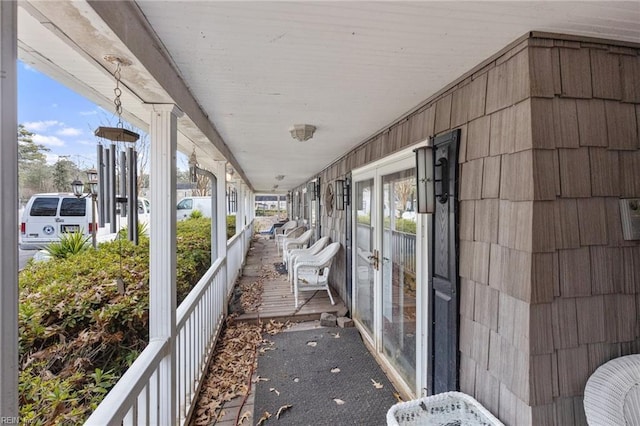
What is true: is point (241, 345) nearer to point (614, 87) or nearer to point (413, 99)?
point (413, 99)

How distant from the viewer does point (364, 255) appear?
3.62 m

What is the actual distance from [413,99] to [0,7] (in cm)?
197

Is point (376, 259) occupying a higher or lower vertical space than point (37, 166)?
lower

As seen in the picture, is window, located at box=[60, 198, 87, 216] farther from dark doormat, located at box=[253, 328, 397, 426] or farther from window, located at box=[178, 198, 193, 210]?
window, located at box=[178, 198, 193, 210]

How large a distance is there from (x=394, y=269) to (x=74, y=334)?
96.2 inches

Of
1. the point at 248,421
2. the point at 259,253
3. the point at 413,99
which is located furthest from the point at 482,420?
the point at 259,253

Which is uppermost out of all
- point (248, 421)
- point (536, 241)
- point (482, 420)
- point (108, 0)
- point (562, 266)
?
point (108, 0)

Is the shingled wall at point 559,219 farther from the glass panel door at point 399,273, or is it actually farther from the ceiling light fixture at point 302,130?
the ceiling light fixture at point 302,130

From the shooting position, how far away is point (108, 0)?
0.92 metres

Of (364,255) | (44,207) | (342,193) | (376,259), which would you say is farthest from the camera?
(342,193)

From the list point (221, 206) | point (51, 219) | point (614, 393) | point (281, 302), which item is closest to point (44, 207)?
point (51, 219)

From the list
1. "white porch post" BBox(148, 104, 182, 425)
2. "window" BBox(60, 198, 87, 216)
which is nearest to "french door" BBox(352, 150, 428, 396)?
"white porch post" BBox(148, 104, 182, 425)

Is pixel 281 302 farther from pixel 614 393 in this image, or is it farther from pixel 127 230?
pixel 614 393

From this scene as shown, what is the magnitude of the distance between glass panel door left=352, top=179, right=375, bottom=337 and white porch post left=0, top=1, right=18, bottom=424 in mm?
2831
